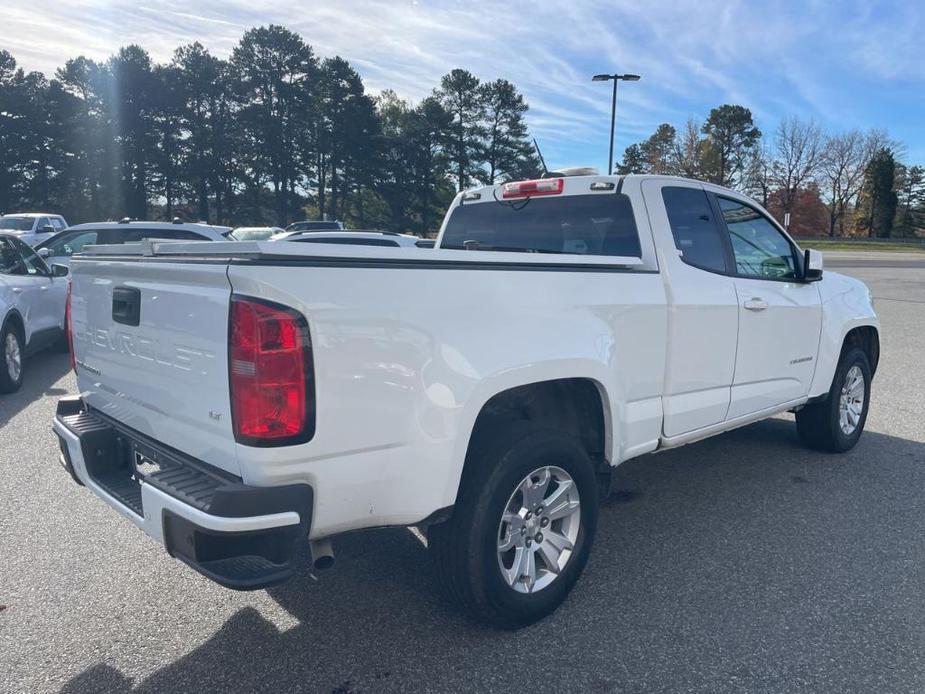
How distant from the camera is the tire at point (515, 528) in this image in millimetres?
2805

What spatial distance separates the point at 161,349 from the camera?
2.67 meters

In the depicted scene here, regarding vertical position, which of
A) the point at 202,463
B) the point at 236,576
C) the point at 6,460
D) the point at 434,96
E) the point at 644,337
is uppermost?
the point at 434,96

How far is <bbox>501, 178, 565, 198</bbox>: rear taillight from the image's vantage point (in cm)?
426

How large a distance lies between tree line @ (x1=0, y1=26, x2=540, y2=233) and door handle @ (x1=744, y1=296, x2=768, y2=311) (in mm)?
50486

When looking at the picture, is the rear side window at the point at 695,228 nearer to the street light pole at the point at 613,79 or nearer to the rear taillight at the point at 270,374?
the rear taillight at the point at 270,374

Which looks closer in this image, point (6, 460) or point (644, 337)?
point (644, 337)

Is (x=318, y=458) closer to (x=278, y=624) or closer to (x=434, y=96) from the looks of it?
(x=278, y=624)

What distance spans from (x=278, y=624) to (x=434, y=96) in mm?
57424

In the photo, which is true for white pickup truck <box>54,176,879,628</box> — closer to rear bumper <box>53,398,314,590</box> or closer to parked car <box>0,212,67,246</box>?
rear bumper <box>53,398,314,590</box>

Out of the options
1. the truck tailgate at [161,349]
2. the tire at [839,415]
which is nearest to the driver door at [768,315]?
the tire at [839,415]

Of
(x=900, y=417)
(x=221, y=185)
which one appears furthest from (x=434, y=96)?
(x=900, y=417)

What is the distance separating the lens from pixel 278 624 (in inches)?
122

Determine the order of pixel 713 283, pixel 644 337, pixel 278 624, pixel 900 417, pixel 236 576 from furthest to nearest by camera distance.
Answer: pixel 900 417 < pixel 713 283 < pixel 644 337 < pixel 278 624 < pixel 236 576

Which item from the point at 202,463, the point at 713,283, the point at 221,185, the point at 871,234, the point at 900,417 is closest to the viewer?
the point at 202,463
